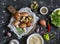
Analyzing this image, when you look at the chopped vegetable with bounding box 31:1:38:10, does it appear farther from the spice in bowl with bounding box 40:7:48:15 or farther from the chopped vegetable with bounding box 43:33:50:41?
the chopped vegetable with bounding box 43:33:50:41

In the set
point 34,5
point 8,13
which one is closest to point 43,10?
point 34,5

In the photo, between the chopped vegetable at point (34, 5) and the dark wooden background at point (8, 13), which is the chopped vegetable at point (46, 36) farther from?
the chopped vegetable at point (34, 5)

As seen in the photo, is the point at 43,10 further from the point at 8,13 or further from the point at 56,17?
the point at 8,13

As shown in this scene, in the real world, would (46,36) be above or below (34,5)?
below

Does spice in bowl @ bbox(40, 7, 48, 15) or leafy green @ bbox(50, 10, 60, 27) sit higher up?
spice in bowl @ bbox(40, 7, 48, 15)

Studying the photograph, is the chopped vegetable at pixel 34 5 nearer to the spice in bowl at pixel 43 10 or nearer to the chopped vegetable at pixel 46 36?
the spice in bowl at pixel 43 10

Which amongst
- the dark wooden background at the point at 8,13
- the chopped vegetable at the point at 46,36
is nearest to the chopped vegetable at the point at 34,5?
the dark wooden background at the point at 8,13

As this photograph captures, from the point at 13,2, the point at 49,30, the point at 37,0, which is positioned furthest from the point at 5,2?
the point at 49,30

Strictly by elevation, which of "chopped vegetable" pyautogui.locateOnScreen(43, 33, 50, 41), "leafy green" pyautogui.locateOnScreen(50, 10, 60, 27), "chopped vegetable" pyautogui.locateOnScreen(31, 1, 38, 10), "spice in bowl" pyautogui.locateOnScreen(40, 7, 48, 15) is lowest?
"chopped vegetable" pyautogui.locateOnScreen(43, 33, 50, 41)

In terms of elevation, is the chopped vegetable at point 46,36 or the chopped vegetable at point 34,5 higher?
the chopped vegetable at point 34,5

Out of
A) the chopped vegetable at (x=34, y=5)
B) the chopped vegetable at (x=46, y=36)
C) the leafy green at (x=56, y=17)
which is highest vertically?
the chopped vegetable at (x=34, y=5)

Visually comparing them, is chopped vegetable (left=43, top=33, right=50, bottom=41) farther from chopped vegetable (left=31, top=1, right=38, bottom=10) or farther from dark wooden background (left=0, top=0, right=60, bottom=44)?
chopped vegetable (left=31, top=1, right=38, bottom=10)

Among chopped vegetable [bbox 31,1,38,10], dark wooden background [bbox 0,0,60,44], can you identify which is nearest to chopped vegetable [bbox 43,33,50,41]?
dark wooden background [bbox 0,0,60,44]
